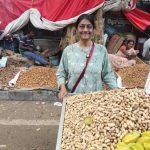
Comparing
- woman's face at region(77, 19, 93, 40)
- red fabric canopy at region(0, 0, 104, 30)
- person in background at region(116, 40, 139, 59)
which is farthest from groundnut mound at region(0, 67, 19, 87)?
woman's face at region(77, 19, 93, 40)

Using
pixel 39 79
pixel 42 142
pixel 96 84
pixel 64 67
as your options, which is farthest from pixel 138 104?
pixel 39 79

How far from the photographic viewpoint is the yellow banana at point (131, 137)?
8.96 ft

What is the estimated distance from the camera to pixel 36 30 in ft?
34.0

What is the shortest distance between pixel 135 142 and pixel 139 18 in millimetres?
7771

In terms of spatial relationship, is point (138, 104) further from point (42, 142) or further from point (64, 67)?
point (42, 142)

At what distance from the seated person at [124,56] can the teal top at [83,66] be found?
15.2ft

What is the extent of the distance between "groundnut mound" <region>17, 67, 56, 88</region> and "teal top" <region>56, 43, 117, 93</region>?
3.47 meters

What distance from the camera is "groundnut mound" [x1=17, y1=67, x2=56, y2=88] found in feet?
25.4

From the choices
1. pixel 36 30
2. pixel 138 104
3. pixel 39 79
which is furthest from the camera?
pixel 36 30

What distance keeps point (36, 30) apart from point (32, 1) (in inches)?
41.7

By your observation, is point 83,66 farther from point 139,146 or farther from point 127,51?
point 127,51

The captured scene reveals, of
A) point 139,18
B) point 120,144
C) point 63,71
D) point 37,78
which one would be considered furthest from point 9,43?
Result: point 120,144

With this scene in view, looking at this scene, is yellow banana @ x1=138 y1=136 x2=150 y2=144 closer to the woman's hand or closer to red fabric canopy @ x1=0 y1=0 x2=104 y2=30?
the woman's hand

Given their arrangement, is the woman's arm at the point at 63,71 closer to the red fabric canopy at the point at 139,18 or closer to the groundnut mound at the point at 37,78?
the groundnut mound at the point at 37,78
